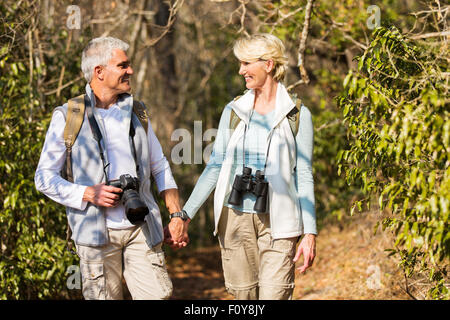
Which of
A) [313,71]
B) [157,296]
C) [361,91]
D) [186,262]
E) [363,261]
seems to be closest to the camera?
[361,91]

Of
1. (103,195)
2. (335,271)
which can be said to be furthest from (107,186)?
(335,271)

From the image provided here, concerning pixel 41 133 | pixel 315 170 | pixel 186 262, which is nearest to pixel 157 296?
pixel 41 133

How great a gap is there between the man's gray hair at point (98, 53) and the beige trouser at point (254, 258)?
1.19 metres

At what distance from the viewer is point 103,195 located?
3.56m

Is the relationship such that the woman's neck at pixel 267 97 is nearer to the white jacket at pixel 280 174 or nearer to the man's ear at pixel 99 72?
the white jacket at pixel 280 174

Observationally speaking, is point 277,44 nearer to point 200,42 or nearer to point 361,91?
point 361,91

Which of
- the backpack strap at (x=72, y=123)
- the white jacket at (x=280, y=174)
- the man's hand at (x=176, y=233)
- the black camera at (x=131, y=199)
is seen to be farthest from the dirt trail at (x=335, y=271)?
the backpack strap at (x=72, y=123)

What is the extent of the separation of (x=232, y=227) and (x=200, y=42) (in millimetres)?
8715

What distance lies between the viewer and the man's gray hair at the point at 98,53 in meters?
3.77

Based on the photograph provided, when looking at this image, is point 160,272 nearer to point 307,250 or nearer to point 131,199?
point 131,199

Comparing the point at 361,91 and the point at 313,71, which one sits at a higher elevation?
the point at 313,71

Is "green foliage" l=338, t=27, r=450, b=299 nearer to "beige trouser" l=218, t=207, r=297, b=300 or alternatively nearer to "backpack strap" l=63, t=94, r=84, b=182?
"beige trouser" l=218, t=207, r=297, b=300

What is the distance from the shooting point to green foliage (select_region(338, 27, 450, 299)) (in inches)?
126

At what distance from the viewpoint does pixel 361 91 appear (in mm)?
3463
